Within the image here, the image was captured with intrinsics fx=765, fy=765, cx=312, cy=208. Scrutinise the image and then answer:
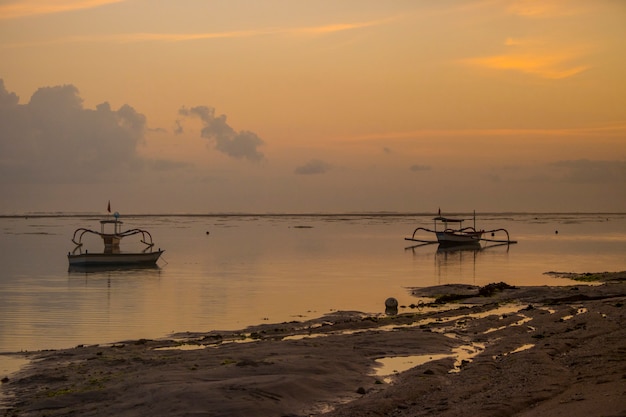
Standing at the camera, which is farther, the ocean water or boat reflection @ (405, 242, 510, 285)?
boat reflection @ (405, 242, 510, 285)

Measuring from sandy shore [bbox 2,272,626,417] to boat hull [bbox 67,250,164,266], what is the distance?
3933 cm

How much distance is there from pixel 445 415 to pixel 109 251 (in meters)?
60.0

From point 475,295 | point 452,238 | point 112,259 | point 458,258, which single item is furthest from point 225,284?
point 452,238

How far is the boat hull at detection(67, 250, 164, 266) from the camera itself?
65.9m

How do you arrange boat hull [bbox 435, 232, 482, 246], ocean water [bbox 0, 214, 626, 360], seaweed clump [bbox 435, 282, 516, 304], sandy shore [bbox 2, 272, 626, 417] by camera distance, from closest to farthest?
sandy shore [bbox 2, 272, 626, 417], ocean water [bbox 0, 214, 626, 360], seaweed clump [bbox 435, 282, 516, 304], boat hull [bbox 435, 232, 482, 246]

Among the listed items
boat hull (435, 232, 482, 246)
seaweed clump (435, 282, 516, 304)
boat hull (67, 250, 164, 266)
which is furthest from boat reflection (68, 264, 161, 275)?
boat hull (435, 232, 482, 246)

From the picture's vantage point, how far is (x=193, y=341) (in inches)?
1067

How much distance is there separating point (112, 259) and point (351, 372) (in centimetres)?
5116

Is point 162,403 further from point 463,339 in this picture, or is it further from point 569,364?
point 463,339

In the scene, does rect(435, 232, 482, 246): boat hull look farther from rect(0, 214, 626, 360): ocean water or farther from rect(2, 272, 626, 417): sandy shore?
rect(2, 272, 626, 417): sandy shore

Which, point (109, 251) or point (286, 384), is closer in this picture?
point (286, 384)

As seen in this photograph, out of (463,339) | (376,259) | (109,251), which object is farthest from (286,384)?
(376,259)

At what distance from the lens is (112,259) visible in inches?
2665

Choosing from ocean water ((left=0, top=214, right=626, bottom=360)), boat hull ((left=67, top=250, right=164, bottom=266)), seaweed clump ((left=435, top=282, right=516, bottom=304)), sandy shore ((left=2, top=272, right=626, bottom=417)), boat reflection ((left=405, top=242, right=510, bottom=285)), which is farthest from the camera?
boat hull ((left=67, top=250, right=164, bottom=266))
